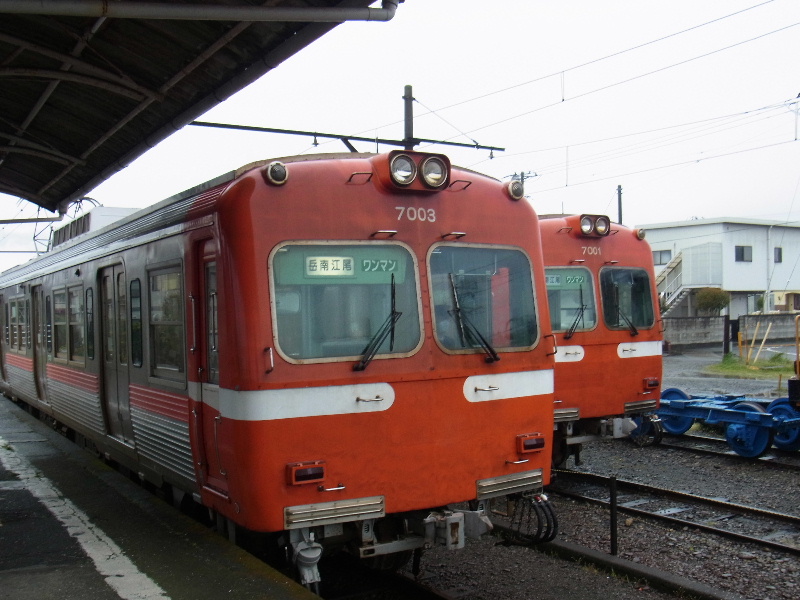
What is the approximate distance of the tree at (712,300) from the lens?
3431 cm

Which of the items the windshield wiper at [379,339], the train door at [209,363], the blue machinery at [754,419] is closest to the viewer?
the windshield wiper at [379,339]

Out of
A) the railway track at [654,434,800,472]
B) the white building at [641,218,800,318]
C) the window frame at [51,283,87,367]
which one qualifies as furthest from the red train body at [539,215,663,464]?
the white building at [641,218,800,318]

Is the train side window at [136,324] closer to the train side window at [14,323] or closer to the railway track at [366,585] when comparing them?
the railway track at [366,585]

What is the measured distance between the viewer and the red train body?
9195mm

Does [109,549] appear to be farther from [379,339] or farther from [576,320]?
[576,320]

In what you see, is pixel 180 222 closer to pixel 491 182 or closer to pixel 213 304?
pixel 213 304

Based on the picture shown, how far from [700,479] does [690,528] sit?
89.3 inches

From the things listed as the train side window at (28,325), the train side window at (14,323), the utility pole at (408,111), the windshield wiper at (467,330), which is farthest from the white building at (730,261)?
the windshield wiper at (467,330)

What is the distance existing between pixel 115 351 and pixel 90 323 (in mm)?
1063

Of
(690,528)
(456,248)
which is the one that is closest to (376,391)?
(456,248)

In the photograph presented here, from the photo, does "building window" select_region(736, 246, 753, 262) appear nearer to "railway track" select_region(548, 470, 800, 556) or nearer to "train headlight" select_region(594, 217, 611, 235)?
"train headlight" select_region(594, 217, 611, 235)

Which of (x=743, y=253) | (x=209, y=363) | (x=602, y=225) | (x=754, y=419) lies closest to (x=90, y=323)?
(x=209, y=363)

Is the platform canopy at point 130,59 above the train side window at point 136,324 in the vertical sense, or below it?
above

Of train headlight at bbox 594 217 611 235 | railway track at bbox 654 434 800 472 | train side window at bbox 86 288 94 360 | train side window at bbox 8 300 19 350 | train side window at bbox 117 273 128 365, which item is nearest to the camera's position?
train side window at bbox 117 273 128 365
